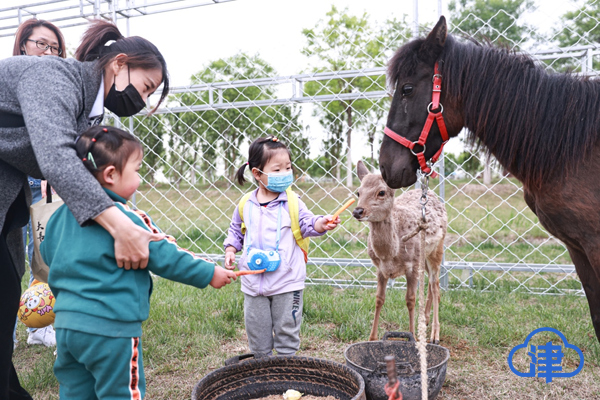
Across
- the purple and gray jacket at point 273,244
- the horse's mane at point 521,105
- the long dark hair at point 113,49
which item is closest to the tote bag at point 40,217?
the long dark hair at point 113,49

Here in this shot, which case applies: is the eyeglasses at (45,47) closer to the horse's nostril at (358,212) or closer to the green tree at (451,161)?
the horse's nostril at (358,212)

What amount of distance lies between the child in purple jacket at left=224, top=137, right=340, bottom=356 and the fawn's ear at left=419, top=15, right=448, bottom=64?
32.7 inches

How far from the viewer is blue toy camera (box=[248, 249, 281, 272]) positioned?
2.21 metres

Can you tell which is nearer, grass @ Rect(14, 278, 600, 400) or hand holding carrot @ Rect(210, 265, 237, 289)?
hand holding carrot @ Rect(210, 265, 237, 289)

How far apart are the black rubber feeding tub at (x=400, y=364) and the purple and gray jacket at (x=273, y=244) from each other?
487mm

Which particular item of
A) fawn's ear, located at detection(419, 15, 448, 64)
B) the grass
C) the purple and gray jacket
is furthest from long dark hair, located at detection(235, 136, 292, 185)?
the grass

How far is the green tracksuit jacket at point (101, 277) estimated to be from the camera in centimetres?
138

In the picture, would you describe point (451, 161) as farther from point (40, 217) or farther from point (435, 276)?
point (40, 217)

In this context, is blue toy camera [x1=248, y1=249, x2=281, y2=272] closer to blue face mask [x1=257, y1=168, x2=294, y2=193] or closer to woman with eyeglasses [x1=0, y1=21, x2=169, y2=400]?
blue face mask [x1=257, y1=168, x2=294, y2=193]

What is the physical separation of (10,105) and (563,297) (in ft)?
14.2

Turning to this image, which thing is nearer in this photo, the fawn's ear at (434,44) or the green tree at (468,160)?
the fawn's ear at (434,44)

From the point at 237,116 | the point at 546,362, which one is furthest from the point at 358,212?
the point at 237,116

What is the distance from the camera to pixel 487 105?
6.29 ft

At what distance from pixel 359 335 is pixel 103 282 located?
86.9 inches
